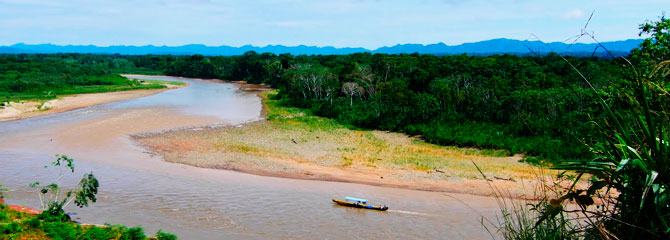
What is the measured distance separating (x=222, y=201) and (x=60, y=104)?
131 ft

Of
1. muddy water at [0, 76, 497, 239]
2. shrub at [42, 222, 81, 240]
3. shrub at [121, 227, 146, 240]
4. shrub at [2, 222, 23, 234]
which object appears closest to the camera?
shrub at [2, 222, 23, 234]

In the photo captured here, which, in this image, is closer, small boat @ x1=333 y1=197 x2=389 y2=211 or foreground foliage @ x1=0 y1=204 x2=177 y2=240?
foreground foliage @ x1=0 y1=204 x2=177 y2=240

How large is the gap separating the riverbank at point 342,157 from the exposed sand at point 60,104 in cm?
1738

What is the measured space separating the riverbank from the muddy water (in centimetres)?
100

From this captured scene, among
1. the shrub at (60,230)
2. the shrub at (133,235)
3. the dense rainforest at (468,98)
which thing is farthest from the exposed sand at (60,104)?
the shrub at (133,235)

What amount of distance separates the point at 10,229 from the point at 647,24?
15.4 metres

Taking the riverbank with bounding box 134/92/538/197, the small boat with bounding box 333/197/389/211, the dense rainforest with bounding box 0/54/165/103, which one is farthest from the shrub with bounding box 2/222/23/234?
the dense rainforest with bounding box 0/54/165/103

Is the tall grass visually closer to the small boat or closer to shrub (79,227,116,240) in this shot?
shrub (79,227,116,240)

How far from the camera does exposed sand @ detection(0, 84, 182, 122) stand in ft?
138

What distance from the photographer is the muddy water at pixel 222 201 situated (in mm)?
15211

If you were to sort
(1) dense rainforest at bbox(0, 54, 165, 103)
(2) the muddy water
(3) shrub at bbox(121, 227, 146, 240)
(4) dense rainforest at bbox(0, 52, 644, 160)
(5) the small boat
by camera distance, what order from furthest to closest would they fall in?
(1) dense rainforest at bbox(0, 54, 165, 103) < (4) dense rainforest at bbox(0, 52, 644, 160) < (5) the small boat < (2) the muddy water < (3) shrub at bbox(121, 227, 146, 240)

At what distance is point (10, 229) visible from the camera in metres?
11.0

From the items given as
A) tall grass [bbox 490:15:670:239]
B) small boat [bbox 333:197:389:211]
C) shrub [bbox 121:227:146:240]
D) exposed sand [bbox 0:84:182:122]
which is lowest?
small boat [bbox 333:197:389:211]

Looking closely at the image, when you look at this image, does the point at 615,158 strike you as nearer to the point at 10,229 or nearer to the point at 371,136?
the point at 10,229
